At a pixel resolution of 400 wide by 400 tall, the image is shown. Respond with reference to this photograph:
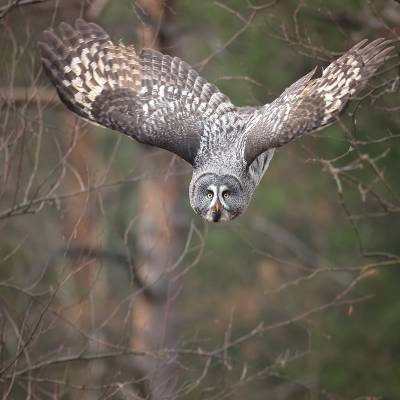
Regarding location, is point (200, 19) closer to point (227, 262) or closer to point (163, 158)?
point (163, 158)

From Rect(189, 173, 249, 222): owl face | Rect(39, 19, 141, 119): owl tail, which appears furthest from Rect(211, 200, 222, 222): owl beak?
Rect(39, 19, 141, 119): owl tail

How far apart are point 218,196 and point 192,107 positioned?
3.46ft

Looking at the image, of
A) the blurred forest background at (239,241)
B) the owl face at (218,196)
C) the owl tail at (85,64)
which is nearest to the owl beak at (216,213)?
the owl face at (218,196)

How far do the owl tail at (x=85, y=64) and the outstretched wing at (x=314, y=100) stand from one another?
1357 millimetres

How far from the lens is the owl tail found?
29.8 ft

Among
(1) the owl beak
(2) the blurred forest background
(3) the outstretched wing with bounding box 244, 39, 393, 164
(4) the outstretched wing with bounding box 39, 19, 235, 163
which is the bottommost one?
(2) the blurred forest background

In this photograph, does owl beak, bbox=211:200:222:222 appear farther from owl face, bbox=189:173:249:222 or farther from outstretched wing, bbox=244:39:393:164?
outstretched wing, bbox=244:39:393:164

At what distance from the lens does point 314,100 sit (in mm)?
8406

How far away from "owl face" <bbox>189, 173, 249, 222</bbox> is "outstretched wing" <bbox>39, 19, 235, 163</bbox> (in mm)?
334

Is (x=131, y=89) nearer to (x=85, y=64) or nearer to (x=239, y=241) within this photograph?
(x=85, y=64)

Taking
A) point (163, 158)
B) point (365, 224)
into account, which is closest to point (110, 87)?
point (163, 158)

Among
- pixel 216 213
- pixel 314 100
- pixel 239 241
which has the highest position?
pixel 314 100

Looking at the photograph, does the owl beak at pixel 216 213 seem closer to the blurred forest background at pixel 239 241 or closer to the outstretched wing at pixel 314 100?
the outstretched wing at pixel 314 100

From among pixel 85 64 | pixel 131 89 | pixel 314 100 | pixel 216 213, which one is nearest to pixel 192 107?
pixel 131 89
